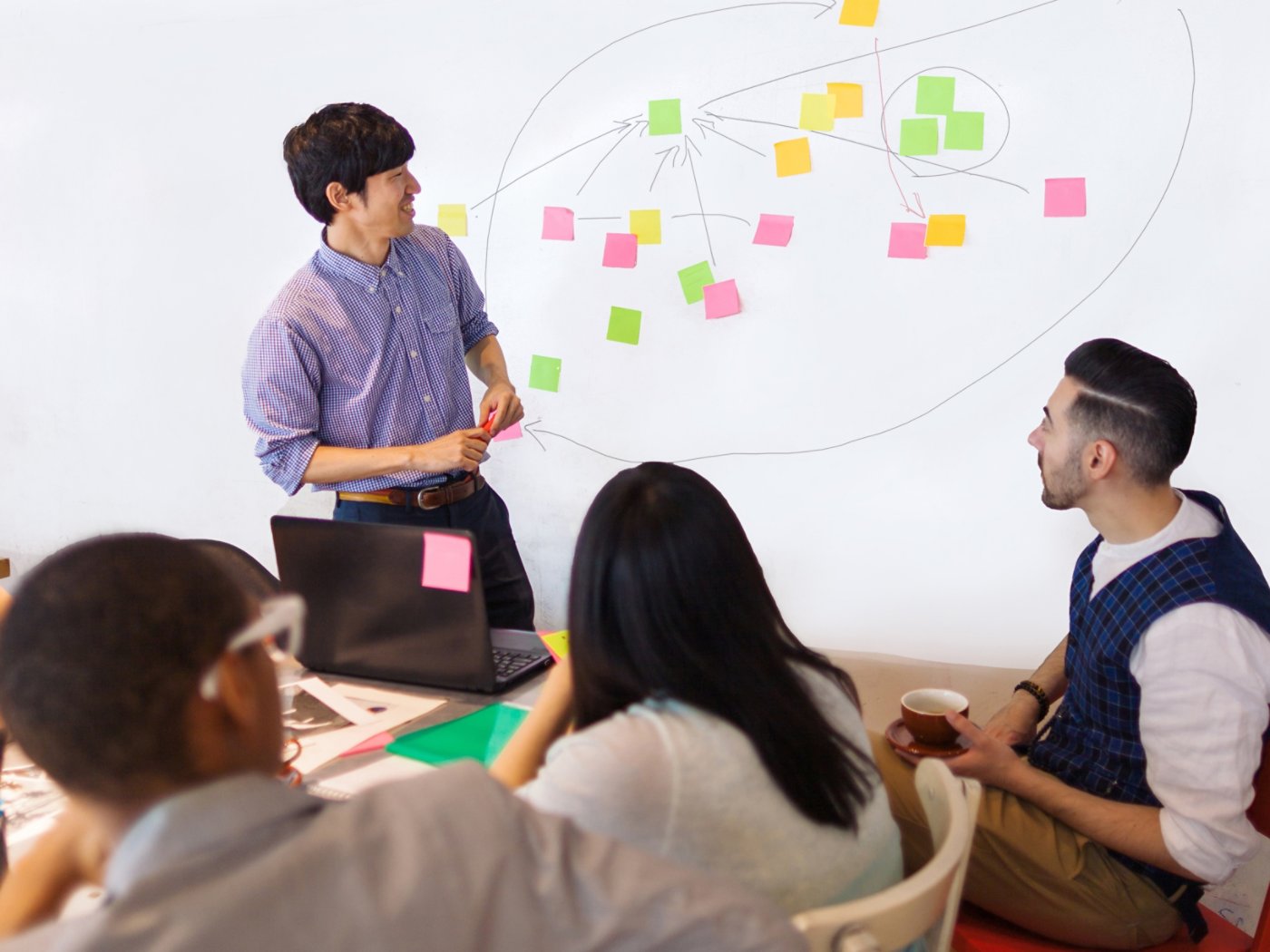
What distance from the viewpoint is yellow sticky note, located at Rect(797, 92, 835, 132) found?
7.45 feet

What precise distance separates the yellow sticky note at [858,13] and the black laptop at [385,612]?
1407 millimetres

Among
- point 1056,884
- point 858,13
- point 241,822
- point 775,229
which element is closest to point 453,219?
point 775,229

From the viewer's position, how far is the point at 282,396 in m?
2.01

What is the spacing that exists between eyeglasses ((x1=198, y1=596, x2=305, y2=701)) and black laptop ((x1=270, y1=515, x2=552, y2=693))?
68 centimetres

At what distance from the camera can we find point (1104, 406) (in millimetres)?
1474

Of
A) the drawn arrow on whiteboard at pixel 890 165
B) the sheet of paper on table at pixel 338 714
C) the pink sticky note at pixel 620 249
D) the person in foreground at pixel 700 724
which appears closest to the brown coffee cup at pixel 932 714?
the person in foreground at pixel 700 724

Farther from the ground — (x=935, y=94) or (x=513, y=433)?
(x=935, y=94)

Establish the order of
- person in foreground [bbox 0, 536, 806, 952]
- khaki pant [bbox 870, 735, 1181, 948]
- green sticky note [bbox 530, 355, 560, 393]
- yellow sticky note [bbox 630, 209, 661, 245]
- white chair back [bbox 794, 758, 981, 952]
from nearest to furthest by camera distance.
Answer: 1. person in foreground [bbox 0, 536, 806, 952]
2. white chair back [bbox 794, 758, 981, 952]
3. khaki pant [bbox 870, 735, 1181, 948]
4. yellow sticky note [bbox 630, 209, 661, 245]
5. green sticky note [bbox 530, 355, 560, 393]

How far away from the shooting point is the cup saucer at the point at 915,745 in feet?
4.58

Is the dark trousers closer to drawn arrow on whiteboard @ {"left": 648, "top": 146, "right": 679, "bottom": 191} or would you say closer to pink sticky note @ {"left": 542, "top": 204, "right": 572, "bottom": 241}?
pink sticky note @ {"left": 542, "top": 204, "right": 572, "bottom": 241}

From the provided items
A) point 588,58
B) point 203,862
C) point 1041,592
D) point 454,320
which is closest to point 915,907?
point 203,862

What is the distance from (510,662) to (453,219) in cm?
143

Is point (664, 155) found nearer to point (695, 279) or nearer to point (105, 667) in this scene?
point (695, 279)

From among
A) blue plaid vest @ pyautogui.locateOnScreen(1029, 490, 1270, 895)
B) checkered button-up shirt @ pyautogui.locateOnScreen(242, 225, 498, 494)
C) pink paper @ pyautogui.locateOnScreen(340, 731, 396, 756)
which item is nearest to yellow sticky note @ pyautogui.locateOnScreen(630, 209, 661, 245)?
checkered button-up shirt @ pyautogui.locateOnScreen(242, 225, 498, 494)
